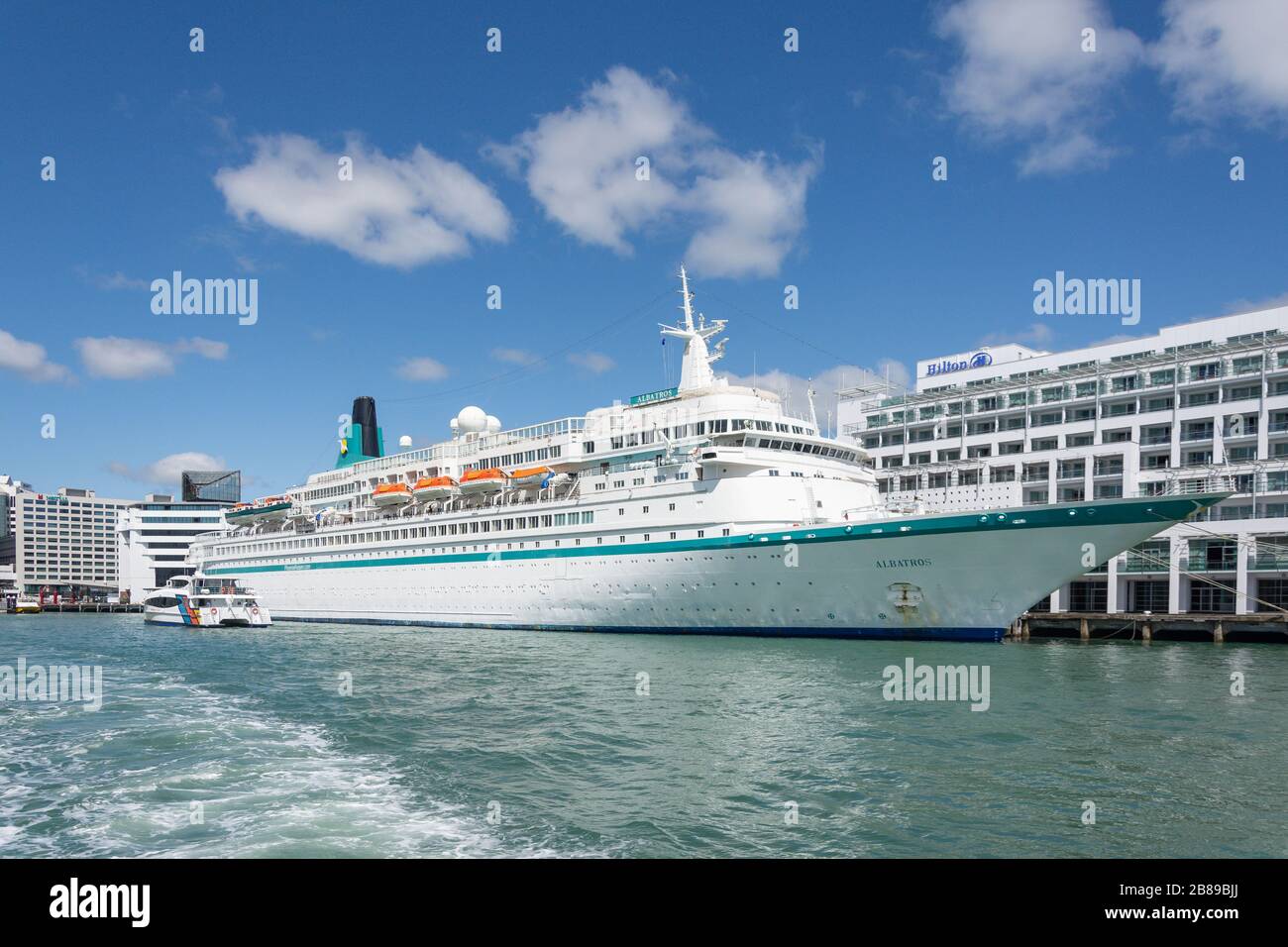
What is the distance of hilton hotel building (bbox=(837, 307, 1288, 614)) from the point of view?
1812 inches

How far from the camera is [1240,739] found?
605 inches

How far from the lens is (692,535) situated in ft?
119

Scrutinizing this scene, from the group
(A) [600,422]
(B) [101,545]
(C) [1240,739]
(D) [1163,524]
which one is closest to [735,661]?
(C) [1240,739]

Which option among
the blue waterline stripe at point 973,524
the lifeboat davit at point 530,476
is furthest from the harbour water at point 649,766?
the lifeboat davit at point 530,476

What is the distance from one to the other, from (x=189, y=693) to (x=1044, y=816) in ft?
69.9

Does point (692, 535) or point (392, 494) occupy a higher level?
point (392, 494)

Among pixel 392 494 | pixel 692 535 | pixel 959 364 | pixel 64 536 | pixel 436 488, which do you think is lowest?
pixel 64 536

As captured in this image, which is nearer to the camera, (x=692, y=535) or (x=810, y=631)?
(x=810, y=631)

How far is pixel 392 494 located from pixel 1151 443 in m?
47.5

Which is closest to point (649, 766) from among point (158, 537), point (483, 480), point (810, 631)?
point (810, 631)

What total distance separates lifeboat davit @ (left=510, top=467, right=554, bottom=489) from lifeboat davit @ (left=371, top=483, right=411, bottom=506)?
420 inches

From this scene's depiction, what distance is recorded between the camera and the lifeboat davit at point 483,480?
46875 mm

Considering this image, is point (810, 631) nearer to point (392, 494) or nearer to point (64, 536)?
point (392, 494)

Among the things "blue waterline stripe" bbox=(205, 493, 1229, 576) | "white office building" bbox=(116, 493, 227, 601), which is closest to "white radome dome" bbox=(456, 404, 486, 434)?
"blue waterline stripe" bbox=(205, 493, 1229, 576)
